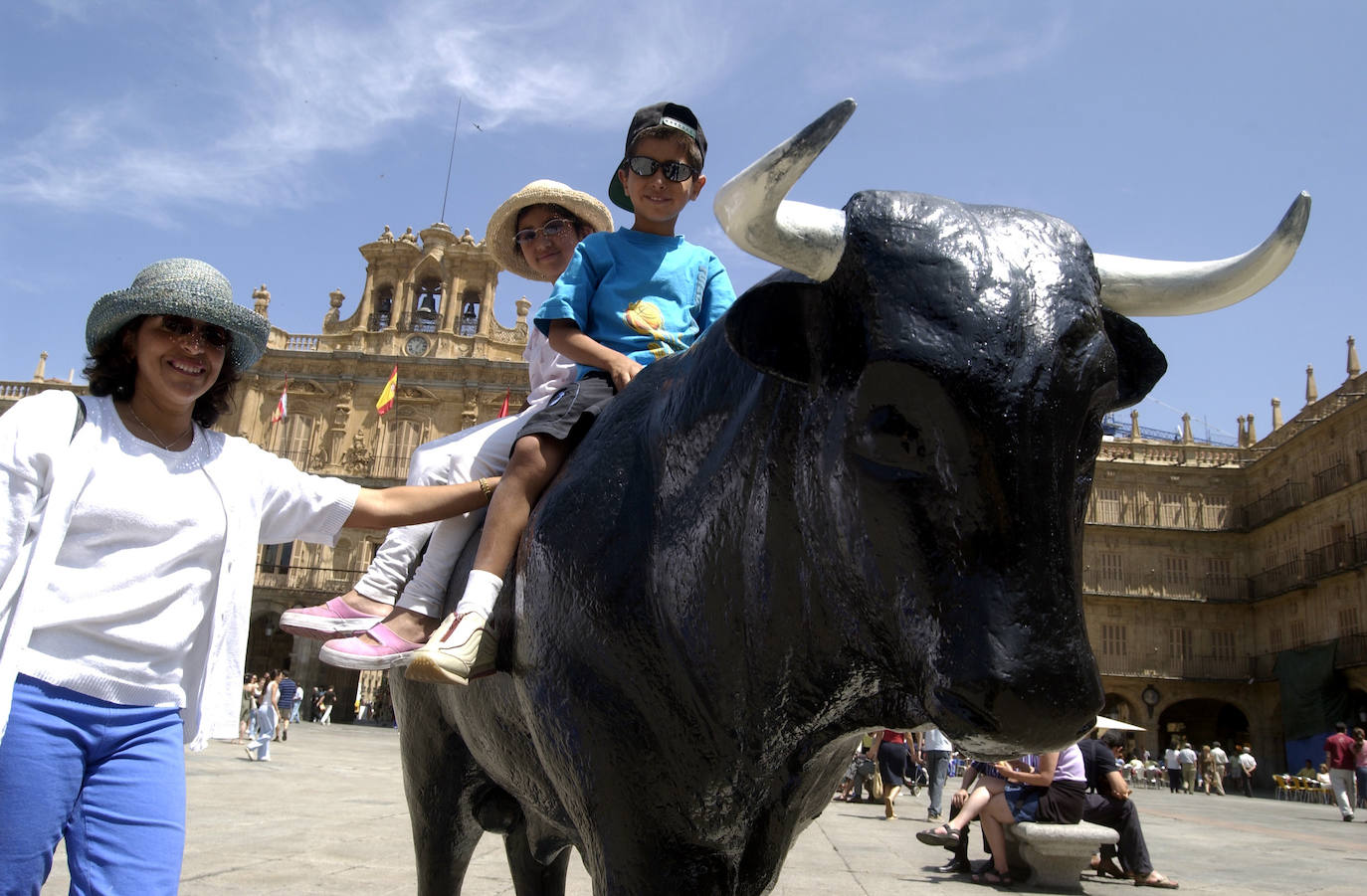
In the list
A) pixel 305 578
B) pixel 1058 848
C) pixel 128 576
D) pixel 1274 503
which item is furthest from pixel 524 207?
pixel 1274 503

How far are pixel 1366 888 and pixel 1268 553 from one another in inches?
1330

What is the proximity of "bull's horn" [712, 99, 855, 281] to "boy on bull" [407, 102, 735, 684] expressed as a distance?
2.60ft

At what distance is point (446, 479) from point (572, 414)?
0.57 metres

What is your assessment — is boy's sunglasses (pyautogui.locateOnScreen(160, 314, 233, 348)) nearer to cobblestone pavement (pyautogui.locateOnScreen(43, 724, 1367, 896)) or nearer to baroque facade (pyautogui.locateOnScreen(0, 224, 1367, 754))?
cobblestone pavement (pyautogui.locateOnScreen(43, 724, 1367, 896))

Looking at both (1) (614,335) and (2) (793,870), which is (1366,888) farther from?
(1) (614,335)

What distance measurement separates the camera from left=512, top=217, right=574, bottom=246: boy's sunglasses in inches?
124

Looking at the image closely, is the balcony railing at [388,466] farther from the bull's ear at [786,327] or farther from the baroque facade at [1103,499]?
the bull's ear at [786,327]

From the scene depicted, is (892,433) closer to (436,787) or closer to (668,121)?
(668,121)

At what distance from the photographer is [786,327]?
1.58m

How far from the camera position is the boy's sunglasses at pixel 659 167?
8.27ft

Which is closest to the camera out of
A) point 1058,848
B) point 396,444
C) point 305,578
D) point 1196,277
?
point 1196,277

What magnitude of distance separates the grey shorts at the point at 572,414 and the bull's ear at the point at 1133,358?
1014mm

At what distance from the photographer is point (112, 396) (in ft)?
7.07

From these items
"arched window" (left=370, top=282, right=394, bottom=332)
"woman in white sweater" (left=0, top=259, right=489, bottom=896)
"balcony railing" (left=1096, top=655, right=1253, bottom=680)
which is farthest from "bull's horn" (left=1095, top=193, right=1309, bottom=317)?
"arched window" (left=370, top=282, right=394, bottom=332)
